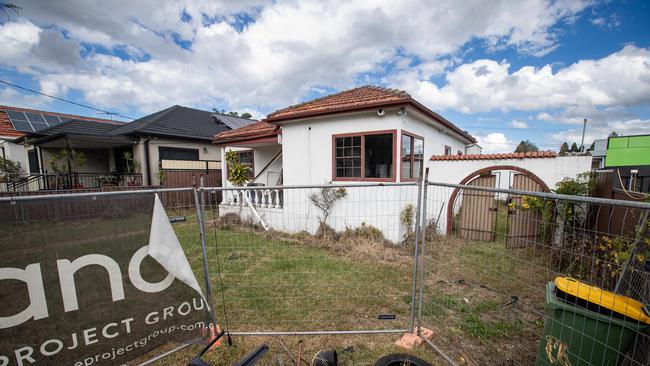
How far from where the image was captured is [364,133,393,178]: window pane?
6.62 m

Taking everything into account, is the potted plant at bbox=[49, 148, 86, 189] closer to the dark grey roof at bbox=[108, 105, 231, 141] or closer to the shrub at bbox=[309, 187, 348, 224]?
the dark grey roof at bbox=[108, 105, 231, 141]

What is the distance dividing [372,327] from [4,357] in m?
3.20

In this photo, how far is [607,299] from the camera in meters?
1.72

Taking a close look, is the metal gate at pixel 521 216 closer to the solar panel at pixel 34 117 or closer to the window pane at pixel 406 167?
the window pane at pixel 406 167

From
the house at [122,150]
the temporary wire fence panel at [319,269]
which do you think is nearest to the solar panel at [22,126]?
the house at [122,150]

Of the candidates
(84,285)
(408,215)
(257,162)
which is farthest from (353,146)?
(84,285)

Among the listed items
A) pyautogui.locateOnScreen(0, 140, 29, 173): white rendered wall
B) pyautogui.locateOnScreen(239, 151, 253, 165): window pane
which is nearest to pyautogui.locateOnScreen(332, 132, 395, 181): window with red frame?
pyautogui.locateOnScreen(239, 151, 253, 165): window pane

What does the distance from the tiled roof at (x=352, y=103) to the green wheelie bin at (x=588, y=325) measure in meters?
4.91

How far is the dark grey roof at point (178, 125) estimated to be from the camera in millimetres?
12483

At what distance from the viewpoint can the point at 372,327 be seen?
3.02 metres

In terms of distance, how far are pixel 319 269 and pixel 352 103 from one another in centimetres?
436

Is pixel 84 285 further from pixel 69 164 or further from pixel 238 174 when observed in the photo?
pixel 69 164

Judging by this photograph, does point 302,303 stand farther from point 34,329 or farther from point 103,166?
point 103,166

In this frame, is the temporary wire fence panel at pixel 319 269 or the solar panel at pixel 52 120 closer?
the temporary wire fence panel at pixel 319 269
